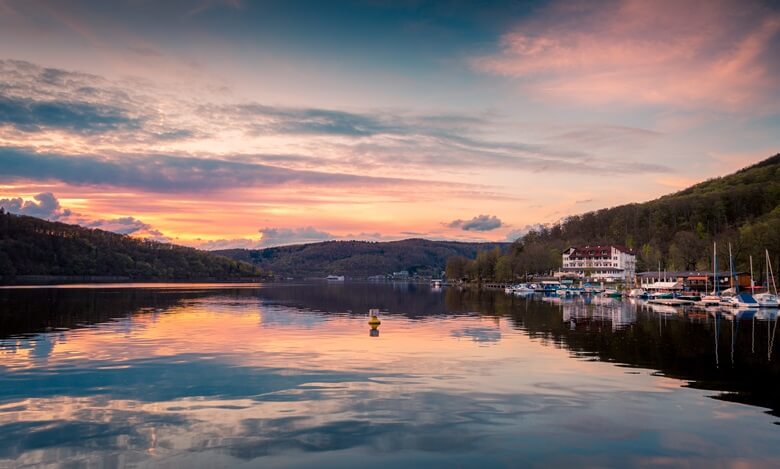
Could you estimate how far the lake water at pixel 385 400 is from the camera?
16.5 meters

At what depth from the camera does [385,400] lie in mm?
22766

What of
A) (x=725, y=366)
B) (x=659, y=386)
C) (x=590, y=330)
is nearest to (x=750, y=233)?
(x=590, y=330)

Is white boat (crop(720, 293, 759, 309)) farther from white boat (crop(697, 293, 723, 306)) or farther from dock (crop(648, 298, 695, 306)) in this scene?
dock (crop(648, 298, 695, 306))

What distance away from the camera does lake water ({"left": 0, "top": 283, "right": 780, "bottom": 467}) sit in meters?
16.5

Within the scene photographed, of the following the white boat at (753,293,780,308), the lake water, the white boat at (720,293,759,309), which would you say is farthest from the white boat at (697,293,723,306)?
the lake water

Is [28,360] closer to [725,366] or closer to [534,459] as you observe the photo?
[534,459]

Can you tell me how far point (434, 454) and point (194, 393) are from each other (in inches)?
467

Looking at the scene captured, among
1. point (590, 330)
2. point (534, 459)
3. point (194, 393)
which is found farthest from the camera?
point (590, 330)

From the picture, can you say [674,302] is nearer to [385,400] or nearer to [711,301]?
[711,301]

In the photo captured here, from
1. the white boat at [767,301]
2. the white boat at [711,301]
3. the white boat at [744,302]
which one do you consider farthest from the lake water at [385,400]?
the white boat at [711,301]

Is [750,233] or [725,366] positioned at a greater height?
[750,233]

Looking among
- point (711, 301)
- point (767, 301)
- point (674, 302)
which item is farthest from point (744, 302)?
point (674, 302)

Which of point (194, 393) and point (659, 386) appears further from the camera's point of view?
point (659, 386)

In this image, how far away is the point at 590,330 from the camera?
53031 millimetres
